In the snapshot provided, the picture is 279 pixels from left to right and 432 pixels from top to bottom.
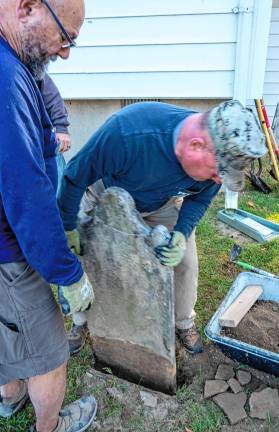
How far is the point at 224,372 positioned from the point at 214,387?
0.47ft

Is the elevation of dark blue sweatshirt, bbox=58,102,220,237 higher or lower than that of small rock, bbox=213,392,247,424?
higher

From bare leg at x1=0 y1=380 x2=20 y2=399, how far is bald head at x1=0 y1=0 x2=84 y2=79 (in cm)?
166

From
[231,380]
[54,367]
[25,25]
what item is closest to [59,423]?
[54,367]

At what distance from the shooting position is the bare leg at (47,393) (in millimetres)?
1788

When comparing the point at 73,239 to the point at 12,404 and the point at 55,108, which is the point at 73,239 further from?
the point at 55,108

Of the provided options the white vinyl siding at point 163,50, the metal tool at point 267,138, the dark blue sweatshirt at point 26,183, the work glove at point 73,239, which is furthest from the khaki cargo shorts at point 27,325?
the metal tool at point 267,138

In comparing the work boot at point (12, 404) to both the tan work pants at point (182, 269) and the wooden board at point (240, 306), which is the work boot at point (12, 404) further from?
the wooden board at point (240, 306)

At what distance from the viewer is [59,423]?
2059 millimetres

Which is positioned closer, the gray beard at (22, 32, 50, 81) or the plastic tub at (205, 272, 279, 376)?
the gray beard at (22, 32, 50, 81)

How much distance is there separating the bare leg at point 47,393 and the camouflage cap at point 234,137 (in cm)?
114

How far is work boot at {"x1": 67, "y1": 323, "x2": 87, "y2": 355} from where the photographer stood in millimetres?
2654

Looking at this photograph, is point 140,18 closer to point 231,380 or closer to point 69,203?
point 69,203

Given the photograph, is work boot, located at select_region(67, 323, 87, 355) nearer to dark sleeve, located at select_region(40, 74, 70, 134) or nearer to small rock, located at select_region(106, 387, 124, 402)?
small rock, located at select_region(106, 387, 124, 402)

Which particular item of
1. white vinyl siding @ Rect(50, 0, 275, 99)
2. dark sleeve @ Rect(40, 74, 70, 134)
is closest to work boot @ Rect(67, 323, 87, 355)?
dark sleeve @ Rect(40, 74, 70, 134)
